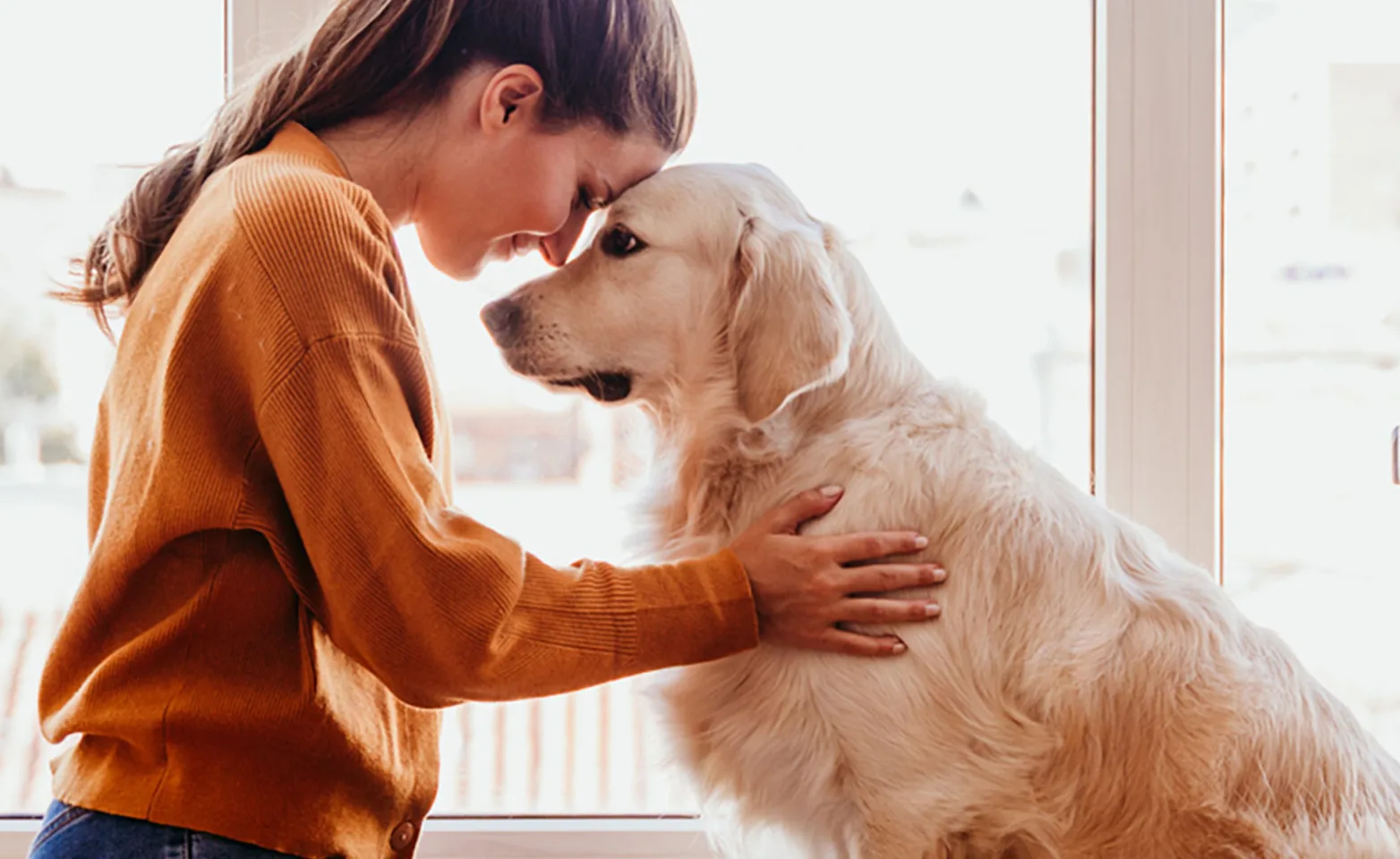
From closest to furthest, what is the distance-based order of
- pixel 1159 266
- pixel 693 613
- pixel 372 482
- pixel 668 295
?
pixel 372 482 → pixel 693 613 → pixel 668 295 → pixel 1159 266

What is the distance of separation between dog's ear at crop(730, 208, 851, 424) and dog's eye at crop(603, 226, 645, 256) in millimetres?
119

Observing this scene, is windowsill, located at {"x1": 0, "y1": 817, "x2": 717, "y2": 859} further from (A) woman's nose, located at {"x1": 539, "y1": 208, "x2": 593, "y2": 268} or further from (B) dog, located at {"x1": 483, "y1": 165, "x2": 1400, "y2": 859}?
(A) woman's nose, located at {"x1": 539, "y1": 208, "x2": 593, "y2": 268}

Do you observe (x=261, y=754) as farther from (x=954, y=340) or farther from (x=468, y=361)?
(x=954, y=340)

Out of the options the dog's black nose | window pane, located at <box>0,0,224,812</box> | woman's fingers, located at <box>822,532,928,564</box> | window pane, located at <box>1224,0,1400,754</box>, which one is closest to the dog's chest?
woman's fingers, located at <box>822,532,928,564</box>

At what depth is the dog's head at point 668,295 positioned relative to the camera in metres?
1.19

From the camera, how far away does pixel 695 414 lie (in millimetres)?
1220

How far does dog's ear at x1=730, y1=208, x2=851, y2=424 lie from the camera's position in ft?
3.69

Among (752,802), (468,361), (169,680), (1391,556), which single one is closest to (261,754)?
(169,680)

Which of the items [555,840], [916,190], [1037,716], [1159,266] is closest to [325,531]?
[1037,716]

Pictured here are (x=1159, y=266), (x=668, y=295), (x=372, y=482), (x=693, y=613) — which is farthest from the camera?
(x=1159, y=266)

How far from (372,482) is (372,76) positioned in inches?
17.8

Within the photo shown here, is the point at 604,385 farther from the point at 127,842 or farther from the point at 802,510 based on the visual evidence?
the point at 127,842

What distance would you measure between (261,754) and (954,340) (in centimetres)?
112

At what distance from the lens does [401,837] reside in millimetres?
1051
